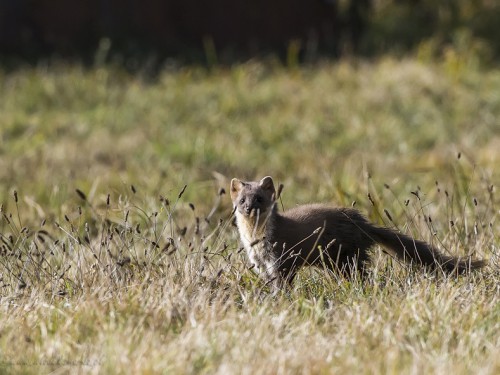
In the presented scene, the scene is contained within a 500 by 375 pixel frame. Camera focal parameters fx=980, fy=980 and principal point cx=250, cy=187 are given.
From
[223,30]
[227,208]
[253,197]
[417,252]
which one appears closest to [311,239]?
[253,197]

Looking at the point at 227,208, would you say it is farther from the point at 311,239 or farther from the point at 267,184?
the point at 311,239

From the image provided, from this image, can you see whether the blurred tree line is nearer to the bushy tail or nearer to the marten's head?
the marten's head

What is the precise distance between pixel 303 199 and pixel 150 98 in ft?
18.6

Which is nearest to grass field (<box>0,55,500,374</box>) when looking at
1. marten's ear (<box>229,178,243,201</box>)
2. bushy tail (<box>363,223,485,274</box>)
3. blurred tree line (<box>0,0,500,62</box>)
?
bushy tail (<box>363,223,485,274</box>)

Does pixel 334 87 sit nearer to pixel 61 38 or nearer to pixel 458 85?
pixel 458 85

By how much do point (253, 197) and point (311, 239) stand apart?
0.40 m

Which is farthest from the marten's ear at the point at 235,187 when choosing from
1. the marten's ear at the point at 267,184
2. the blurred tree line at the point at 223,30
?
the blurred tree line at the point at 223,30

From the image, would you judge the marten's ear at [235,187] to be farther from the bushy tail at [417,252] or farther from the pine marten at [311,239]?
the bushy tail at [417,252]

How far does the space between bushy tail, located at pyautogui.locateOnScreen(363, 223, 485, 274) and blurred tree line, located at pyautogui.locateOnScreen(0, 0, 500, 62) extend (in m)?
10.0

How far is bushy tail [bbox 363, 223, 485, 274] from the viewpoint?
4.94m

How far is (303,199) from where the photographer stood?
335 inches

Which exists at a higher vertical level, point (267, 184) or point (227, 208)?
point (267, 184)

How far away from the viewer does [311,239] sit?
17.2 ft

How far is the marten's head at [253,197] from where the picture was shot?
530 cm
